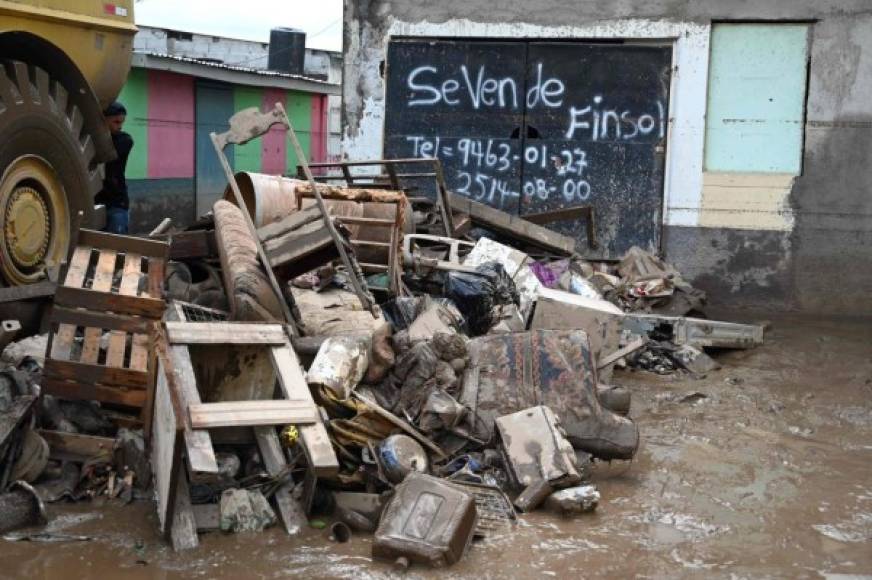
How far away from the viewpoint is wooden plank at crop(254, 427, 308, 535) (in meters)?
4.88

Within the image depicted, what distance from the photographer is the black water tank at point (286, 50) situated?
3017 centimetres

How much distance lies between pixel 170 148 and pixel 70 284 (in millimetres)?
14301

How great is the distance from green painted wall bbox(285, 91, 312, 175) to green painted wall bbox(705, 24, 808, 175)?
49.3 ft

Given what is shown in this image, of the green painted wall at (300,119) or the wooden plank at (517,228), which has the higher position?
the green painted wall at (300,119)

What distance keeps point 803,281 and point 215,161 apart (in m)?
13.8

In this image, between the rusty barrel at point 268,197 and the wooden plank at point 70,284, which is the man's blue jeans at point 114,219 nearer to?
the rusty barrel at point 268,197

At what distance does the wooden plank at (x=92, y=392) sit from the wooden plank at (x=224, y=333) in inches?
17.0

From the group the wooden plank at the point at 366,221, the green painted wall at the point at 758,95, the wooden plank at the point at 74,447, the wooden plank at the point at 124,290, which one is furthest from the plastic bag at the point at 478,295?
the green painted wall at the point at 758,95

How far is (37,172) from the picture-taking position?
656 centimetres

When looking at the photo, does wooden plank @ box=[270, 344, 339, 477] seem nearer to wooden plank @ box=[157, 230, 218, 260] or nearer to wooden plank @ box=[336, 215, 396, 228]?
wooden plank @ box=[336, 215, 396, 228]

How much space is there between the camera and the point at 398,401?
593 centimetres

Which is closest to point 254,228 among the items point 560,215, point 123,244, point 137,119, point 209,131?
point 123,244

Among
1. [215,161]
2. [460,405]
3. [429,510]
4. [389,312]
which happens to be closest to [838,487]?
[460,405]

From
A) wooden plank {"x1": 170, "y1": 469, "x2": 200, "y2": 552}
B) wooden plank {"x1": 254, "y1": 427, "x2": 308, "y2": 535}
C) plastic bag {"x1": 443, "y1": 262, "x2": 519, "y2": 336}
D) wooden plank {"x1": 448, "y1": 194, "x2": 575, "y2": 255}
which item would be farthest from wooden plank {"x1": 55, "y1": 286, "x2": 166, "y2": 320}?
wooden plank {"x1": 448, "y1": 194, "x2": 575, "y2": 255}
